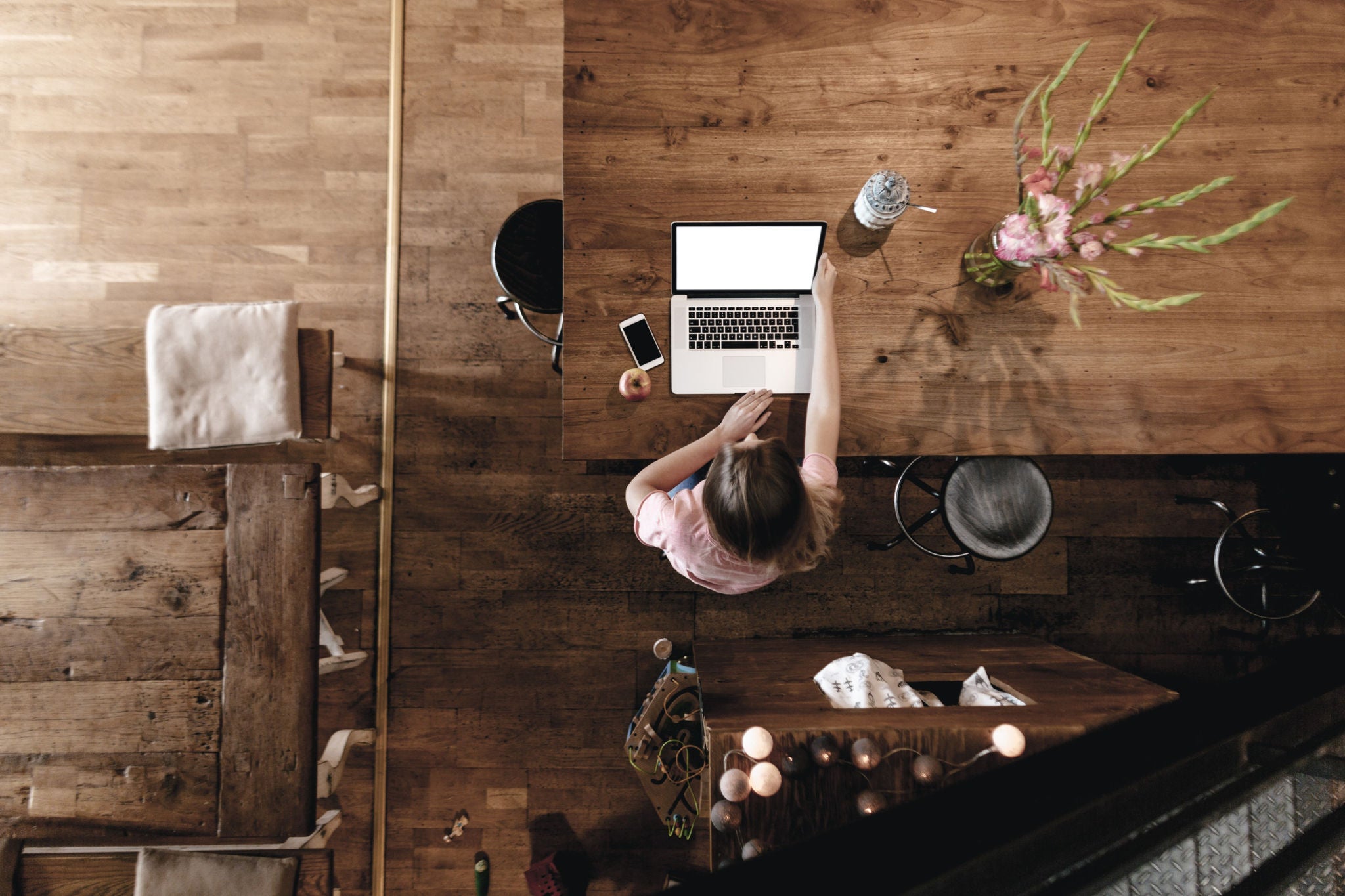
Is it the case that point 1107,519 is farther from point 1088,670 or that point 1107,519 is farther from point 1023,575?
point 1088,670

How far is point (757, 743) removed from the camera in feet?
5.11

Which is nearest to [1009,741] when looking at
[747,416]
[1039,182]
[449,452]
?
[747,416]

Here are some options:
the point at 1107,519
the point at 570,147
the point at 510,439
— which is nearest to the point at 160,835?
the point at 510,439

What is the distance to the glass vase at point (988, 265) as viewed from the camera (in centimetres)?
167

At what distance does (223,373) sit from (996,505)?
2.48 metres

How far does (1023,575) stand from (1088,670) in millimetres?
519

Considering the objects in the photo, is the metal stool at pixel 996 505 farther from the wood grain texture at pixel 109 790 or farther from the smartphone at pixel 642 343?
the wood grain texture at pixel 109 790

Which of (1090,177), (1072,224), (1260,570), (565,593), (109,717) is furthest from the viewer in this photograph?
(565,593)

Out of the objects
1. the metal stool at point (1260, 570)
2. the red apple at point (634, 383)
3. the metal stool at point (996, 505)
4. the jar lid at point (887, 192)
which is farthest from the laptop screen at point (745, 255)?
the metal stool at point (1260, 570)

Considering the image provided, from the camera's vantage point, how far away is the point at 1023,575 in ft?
8.27

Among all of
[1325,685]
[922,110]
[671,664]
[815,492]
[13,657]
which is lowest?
[671,664]

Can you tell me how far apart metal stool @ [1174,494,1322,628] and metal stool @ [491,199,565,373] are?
2.37 m

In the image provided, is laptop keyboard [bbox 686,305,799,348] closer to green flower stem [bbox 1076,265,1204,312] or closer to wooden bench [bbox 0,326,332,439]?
green flower stem [bbox 1076,265,1204,312]

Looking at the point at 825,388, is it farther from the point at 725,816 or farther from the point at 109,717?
the point at 109,717
